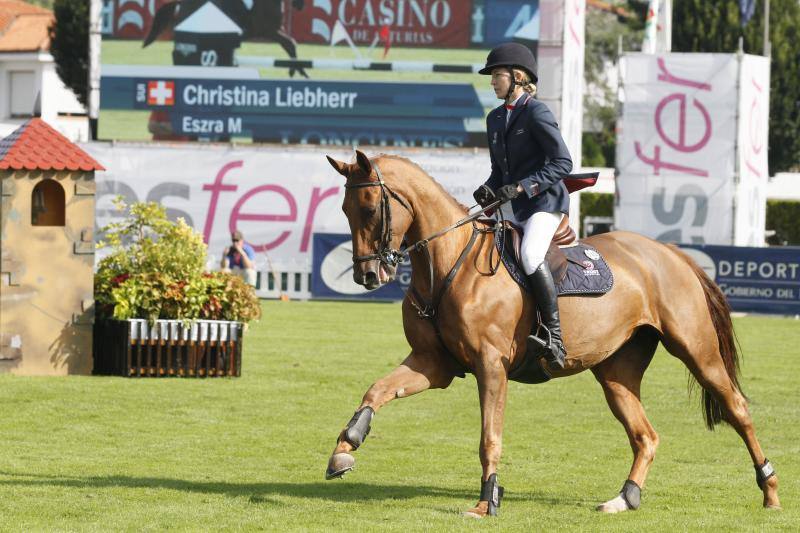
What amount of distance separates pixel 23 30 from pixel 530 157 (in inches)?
2748

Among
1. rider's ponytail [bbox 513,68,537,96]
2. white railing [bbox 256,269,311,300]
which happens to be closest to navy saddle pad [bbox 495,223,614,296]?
rider's ponytail [bbox 513,68,537,96]

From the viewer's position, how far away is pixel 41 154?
16266mm

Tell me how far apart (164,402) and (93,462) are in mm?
3760

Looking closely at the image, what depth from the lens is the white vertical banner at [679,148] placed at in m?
35.1

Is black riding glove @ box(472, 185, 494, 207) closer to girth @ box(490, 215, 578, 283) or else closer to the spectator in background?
girth @ box(490, 215, 578, 283)

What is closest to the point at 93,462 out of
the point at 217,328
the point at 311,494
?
the point at 311,494

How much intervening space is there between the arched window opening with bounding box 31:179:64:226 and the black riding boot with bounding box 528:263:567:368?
8913 mm

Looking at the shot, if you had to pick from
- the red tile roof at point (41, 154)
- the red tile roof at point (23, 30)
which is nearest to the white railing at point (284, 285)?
the red tile roof at point (41, 154)

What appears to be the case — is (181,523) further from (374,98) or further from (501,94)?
(374,98)

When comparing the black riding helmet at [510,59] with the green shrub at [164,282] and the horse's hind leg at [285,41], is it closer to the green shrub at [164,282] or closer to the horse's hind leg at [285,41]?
the green shrub at [164,282]

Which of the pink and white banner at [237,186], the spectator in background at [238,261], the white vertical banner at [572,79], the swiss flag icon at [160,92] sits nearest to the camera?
the spectator in background at [238,261]

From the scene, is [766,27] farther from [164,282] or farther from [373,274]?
[373,274]

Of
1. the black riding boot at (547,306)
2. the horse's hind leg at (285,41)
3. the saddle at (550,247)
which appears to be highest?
the horse's hind leg at (285,41)

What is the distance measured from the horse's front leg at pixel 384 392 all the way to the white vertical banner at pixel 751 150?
26803mm
